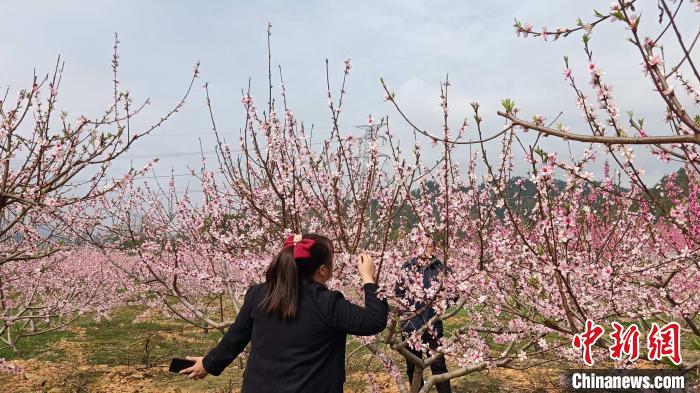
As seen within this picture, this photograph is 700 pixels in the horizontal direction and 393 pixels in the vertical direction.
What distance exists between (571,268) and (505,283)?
1896 millimetres

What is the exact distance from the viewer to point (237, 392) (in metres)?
7.02

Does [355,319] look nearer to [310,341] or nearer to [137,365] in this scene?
[310,341]

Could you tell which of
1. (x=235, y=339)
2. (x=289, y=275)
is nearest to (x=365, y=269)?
(x=289, y=275)

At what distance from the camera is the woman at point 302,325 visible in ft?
8.03

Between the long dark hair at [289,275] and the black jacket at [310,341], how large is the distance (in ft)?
0.19

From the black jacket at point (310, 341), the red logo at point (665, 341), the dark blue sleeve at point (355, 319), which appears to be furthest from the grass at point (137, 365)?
the dark blue sleeve at point (355, 319)

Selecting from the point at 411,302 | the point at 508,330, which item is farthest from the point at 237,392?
the point at 508,330

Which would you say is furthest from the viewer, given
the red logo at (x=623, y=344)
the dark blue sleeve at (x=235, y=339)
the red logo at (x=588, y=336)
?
the red logo at (x=623, y=344)

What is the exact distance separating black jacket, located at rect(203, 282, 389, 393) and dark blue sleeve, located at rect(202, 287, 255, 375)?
19 cm

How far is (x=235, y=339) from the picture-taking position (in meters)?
2.81

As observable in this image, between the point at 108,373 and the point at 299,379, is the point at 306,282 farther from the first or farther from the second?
the point at 108,373

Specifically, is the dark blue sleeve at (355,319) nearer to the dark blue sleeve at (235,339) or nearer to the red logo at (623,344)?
the dark blue sleeve at (235,339)

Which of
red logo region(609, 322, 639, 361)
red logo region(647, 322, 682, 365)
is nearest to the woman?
red logo region(609, 322, 639, 361)

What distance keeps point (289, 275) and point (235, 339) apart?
26.4 inches
